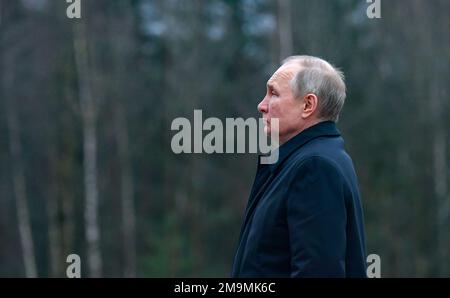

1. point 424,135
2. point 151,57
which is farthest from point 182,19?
point 424,135

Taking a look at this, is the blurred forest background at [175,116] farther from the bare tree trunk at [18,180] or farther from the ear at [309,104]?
the ear at [309,104]

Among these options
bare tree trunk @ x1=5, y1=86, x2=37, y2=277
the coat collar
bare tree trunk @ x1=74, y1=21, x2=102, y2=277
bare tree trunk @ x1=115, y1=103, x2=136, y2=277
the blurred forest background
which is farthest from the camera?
bare tree trunk @ x1=115, y1=103, x2=136, y2=277

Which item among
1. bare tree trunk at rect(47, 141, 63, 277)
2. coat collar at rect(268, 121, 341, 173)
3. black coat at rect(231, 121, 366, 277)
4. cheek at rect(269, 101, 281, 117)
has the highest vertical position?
cheek at rect(269, 101, 281, 117)

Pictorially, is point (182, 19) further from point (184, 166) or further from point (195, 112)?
point (184, 166)

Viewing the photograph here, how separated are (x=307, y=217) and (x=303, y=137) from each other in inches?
15.4

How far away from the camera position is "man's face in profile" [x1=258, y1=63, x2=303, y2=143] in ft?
10.9

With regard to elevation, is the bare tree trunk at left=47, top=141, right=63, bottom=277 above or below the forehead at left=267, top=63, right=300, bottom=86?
below

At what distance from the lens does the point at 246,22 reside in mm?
22422

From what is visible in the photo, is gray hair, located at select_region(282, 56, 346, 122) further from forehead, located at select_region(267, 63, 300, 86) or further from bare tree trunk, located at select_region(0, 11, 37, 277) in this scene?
bare tree trunk, located at select_region(0, 11, 37, 277)

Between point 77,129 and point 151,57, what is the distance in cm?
332

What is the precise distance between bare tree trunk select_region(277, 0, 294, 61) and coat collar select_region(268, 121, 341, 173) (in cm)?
1595

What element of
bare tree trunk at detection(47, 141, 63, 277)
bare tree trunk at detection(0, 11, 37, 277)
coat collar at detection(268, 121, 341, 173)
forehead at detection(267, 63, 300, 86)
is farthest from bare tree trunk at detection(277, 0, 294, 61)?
coat collar at detection(268, 121, 341, 173)

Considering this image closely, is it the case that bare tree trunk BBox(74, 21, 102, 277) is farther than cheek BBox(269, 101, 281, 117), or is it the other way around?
bare tree trunk BBox(74, 21, 102, 277)

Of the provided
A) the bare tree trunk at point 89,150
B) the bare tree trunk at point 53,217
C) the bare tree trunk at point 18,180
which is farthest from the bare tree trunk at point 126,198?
the bare tree trunk at point 18,180
